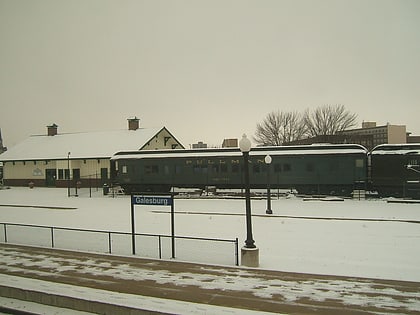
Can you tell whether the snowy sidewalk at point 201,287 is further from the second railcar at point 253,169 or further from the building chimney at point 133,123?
the building chimney at point 133,123

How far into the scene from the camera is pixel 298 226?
16.8m

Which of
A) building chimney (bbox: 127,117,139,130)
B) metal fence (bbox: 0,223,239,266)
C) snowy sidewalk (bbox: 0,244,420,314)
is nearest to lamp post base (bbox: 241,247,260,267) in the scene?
metal fence (bbox: 0,223,239,266)

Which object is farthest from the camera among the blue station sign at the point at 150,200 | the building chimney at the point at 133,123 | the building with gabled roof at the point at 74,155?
the building chimney at the point at 133,123

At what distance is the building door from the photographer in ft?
147

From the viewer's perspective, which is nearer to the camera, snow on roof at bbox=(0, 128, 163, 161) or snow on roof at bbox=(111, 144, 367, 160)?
snow on roof at bbox=(111, 144, 367, 160)

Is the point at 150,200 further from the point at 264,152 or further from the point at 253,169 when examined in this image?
the point at 264,152

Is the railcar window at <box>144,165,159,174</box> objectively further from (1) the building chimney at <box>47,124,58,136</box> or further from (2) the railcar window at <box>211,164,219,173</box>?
(1) the building chimney at <box>47,124,58,136</box>

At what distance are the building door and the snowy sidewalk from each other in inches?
1420

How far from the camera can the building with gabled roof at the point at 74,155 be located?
1660 inches

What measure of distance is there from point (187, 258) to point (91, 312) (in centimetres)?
429

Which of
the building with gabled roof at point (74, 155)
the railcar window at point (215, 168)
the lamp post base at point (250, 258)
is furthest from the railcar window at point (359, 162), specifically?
the building with gabled roof at point (74, 155)

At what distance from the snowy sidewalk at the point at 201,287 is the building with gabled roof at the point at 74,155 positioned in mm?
31412

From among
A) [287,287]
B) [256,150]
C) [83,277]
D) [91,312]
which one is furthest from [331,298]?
[256,150]

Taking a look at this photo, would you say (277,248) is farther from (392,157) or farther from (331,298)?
(392,157)
